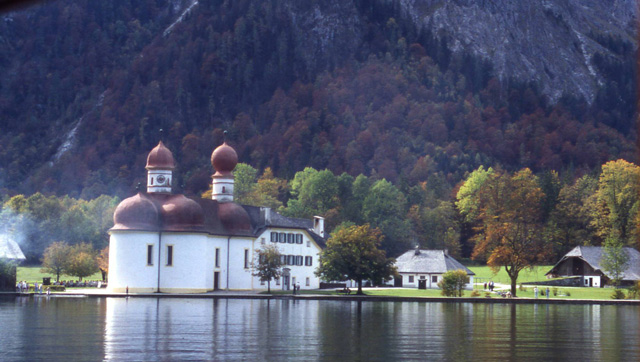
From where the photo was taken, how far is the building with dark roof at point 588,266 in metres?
102

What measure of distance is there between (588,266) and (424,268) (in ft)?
58.4

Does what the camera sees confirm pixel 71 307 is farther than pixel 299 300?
No

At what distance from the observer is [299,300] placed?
243 ft

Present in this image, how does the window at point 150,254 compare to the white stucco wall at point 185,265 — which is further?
the white stucco wall at point 185,265

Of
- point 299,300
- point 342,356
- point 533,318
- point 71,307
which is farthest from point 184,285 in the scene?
point 342,356

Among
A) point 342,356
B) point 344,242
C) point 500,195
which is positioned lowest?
point 342,356

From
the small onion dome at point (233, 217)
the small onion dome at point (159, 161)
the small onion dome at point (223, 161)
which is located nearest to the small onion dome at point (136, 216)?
the small onion dome at point (159, 161)

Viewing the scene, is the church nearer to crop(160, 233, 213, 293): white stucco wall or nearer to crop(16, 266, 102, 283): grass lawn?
crop(160, 233, 213, 293): white stucco wall

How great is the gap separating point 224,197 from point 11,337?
58.2 meters

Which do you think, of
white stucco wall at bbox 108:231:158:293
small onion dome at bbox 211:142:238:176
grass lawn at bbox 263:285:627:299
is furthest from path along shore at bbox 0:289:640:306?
small onion dome at bbox 211:142:238:176

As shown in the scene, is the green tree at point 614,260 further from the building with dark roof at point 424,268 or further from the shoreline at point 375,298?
the shoreline at point 375,298

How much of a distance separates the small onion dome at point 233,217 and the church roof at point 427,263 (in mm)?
20469

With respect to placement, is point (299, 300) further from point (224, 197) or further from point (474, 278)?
point (474, 278)

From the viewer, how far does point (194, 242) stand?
82125 mm
